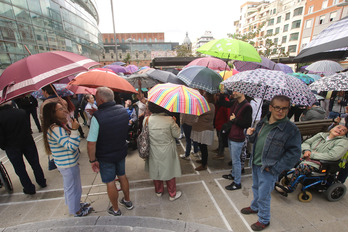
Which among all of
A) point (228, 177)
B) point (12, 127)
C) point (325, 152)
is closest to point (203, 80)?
point (228, 177)

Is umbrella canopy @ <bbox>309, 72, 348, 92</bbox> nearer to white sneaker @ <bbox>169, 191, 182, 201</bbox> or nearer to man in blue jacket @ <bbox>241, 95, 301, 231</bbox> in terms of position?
man in blue jacket @ <bbox>241, 95, 301, 231</bbox>

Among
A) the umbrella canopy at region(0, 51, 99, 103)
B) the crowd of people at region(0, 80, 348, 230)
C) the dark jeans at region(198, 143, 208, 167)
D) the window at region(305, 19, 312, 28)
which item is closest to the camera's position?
the umbrella canopy at region(0, 51, 99, 103)

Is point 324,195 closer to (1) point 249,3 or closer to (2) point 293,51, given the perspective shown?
(2) point 293,51

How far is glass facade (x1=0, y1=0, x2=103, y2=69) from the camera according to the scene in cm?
1048

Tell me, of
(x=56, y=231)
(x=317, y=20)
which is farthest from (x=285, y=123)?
(x=317, y=20)

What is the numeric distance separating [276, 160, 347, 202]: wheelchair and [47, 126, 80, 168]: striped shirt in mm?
3561

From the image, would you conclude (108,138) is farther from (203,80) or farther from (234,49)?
(234,49)

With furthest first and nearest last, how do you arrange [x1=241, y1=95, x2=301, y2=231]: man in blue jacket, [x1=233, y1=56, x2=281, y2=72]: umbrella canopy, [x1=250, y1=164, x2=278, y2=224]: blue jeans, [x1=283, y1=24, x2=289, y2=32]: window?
[x1=283, y1=24, x2=289, y2=32]: window < [x1=233, y1=56, x2=281, y2=72]: umbrella canopy < [x1=250, y1=164, x2=278, y2=224]: blue jeans < [x1=241, y1=95, x2=301, y2=231]: man in blue jacket

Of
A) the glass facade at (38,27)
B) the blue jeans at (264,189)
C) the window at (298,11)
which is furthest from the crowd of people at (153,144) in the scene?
the window at (298,11)

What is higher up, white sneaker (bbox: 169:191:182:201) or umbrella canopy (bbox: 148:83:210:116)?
umbrella canopy (bbox: 148:83:210:116)

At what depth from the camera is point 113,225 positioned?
2.28m

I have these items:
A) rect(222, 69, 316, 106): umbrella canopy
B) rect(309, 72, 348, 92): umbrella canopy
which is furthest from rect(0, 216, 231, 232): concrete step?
rect(309, 72, 348, 92): umbrella canopy

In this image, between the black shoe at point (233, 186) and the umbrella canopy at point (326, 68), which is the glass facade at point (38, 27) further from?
the umbrella canopy at point (326, 68)

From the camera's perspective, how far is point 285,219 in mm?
2574
